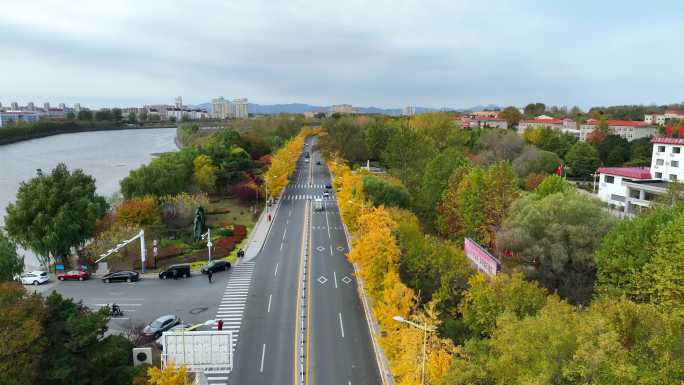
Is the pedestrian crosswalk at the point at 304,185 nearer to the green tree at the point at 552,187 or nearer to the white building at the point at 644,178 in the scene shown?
the white building at the point at 644,178

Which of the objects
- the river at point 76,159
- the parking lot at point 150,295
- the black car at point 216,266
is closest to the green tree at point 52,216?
the parking lot at point 150,295

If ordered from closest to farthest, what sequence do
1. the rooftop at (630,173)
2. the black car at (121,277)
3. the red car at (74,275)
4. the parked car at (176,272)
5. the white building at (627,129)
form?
the black car at (121,277) < the red car at (74,275) < the parked car at (176,272) < the rooftop at (630,173) < the white building at (627,129)

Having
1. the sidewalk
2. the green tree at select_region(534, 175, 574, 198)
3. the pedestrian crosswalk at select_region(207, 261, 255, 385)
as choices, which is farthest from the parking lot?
the green tree at select_region(534, 175, 574, 198)

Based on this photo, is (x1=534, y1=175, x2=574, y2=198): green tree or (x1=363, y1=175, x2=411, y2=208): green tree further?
(x1=363, y1=175, x2=411, y2=208): green tree

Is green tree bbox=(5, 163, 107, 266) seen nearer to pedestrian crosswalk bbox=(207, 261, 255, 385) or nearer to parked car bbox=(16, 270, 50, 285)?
parked car bbox=(16, 270, 50, 285)

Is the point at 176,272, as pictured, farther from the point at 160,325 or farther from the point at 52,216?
the point at 52,216

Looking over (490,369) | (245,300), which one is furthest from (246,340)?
(490,369)
